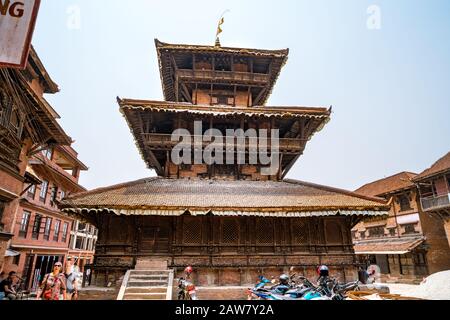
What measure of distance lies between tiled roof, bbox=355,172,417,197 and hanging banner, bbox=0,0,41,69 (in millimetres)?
32391

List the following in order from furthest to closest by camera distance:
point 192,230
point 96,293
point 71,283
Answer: point 192,230
point 96,293
point 71,283

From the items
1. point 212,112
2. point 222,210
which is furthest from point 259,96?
point 222,210

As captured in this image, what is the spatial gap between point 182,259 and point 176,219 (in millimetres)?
1756

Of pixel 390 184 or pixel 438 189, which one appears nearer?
pixel 438 189

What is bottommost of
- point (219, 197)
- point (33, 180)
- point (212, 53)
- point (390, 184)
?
point (219, 197)

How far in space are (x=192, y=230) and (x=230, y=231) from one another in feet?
5.79

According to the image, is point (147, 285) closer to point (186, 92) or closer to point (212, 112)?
point (212, 112)

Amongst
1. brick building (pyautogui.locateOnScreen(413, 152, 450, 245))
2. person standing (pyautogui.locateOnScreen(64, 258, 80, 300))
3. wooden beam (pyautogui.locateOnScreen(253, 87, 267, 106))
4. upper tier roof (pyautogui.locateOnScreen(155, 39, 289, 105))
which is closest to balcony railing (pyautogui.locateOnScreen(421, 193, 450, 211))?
brick building (pyautogui.locateOnScreen(413, 152, 450, 245))

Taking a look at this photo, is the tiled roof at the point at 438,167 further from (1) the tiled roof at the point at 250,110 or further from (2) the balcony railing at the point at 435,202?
(1) the tiled roof at the point at 250,110

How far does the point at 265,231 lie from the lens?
489 inches

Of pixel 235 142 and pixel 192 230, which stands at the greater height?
pixel 235 142

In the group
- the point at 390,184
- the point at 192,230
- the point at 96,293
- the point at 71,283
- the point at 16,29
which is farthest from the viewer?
the point at 390,184

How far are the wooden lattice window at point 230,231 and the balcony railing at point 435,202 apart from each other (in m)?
21.9

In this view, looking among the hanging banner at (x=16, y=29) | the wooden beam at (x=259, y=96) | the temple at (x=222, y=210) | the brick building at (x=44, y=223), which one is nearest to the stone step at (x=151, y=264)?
the temple at (x=222, y=210)
